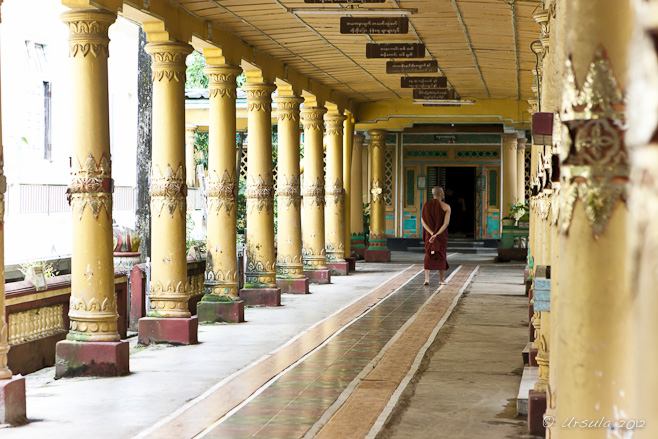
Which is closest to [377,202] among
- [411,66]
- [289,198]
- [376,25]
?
[289,198]

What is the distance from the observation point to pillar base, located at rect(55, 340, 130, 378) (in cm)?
727

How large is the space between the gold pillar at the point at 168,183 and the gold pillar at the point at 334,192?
844 cm

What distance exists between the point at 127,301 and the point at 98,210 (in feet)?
8.70

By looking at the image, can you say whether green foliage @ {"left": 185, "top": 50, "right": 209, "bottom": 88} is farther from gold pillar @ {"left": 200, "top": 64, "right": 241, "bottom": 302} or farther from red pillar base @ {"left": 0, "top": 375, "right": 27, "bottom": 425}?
red pillar base @ {"left": 0, "top": 375, "right": 27, "bottom": 425}

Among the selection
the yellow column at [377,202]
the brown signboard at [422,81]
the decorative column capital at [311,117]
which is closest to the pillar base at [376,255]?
the yellow column at [377,202]

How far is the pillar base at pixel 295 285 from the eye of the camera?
14.2 metres

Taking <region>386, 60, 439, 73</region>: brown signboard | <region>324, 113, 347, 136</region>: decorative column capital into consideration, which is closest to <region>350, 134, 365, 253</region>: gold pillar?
<region>324, 113, 347, 136</region>: decorative column capital

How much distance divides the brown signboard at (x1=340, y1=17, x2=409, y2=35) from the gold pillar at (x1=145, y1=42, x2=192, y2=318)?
5.30 feet

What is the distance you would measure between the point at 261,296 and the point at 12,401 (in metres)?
6.90

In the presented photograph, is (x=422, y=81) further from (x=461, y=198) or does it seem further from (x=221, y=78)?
(x=461, y=198)

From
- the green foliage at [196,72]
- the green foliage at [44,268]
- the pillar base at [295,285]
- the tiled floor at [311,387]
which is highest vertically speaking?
the green foliage at [196,72]

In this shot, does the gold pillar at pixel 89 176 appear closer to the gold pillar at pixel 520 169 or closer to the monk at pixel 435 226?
the monk at pixel 435 226

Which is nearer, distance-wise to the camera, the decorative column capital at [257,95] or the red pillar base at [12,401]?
the red pillar base at [12,401]

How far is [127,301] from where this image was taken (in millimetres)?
9773
